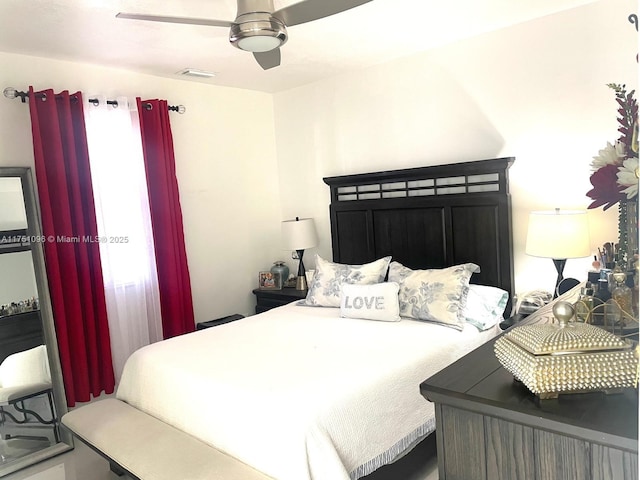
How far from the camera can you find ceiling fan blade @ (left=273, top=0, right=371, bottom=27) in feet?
6.64

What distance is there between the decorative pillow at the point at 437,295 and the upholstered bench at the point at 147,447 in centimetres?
147

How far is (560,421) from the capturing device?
2.88 ft

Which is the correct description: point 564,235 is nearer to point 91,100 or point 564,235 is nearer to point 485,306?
point 485,306

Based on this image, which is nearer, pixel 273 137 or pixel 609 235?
pixel 609 235

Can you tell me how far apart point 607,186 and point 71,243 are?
3.24 metres

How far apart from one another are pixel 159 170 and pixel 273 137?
4.44 feet

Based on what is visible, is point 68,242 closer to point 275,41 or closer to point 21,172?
point 21,172

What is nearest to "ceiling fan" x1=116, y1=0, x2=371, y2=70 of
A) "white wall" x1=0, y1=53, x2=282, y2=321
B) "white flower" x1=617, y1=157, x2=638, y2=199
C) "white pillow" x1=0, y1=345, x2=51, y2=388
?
"white flower" x1=617, y1=157, x2=638, y2=199

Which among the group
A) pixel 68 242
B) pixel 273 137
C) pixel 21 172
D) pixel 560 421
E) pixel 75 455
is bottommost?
pixel 75 455

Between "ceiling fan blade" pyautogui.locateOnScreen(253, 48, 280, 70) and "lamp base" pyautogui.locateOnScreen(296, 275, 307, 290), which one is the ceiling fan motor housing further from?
"lamp base" pyautogui.locateOnScreen(296, 275, 307, 290)

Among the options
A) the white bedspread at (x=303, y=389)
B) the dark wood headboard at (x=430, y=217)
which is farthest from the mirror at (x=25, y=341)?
the dark wood headboard at (x=430, y=217)

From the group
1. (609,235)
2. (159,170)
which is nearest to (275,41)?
(159,170)

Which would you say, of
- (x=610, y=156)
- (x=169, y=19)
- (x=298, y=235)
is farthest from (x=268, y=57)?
(x=298, y=235)

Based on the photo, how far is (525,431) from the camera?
938 mm
